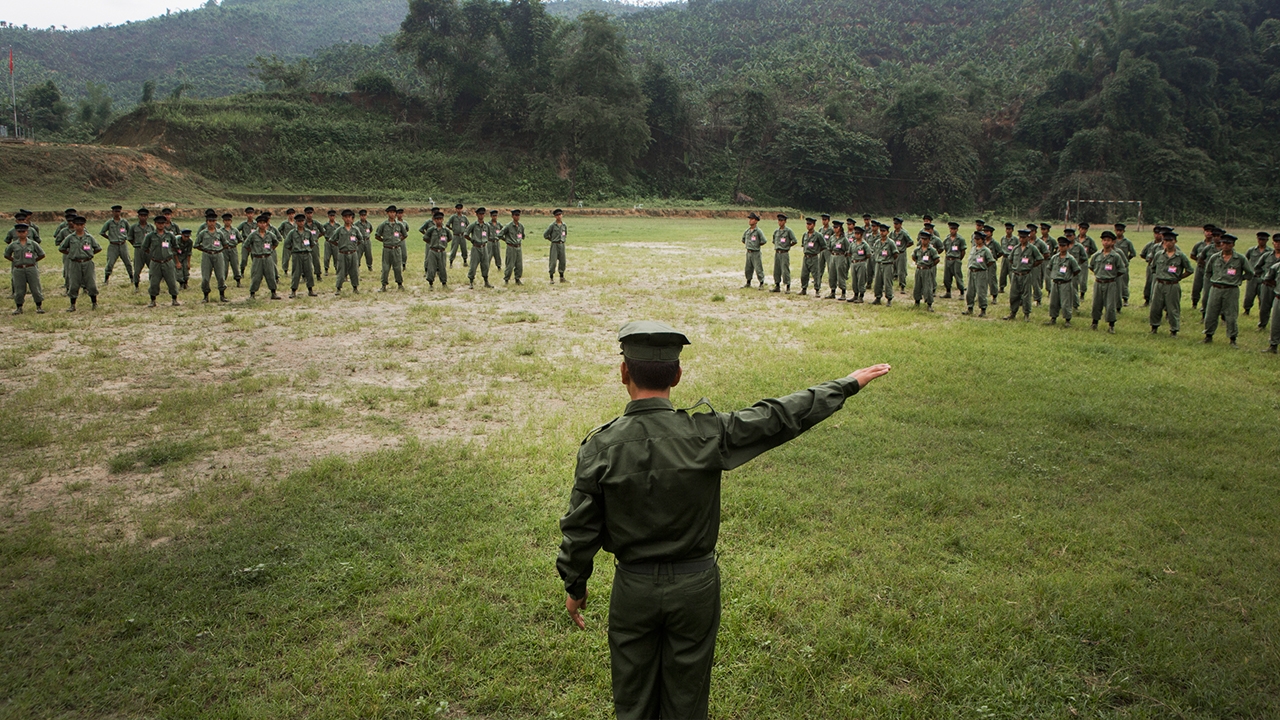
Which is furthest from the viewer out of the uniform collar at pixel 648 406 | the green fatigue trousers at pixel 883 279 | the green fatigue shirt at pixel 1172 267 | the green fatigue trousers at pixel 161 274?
the green fatigue trousers at pixel 883 279

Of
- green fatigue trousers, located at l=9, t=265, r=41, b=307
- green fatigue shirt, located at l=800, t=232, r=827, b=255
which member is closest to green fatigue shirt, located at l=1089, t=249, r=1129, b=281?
green fatigue shirt, located at l=800, t=232, r=827, b=255

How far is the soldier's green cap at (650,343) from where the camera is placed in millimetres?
2918

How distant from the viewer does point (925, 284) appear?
53.5 ft

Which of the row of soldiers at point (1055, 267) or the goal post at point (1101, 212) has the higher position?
the goal post at point (1101, 212)

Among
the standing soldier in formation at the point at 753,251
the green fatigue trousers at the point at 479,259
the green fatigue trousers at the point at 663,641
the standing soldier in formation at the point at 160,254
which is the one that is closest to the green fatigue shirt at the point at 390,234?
the green fatigue trousers at the point at 479,259

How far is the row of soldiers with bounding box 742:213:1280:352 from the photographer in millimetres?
12555

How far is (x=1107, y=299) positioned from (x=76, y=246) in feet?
59.9

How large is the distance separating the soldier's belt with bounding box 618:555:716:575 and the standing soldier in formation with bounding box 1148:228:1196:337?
1331 centimetres

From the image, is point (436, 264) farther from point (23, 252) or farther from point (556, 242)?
point (23, 252)

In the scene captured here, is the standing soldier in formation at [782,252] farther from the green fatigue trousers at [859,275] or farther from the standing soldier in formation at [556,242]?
the standing soldier in formation at [556,242]

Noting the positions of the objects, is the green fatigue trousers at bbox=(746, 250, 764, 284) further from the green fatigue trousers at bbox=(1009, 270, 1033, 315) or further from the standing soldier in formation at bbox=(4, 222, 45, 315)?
the standing soldier in formation at bbox=(4, 222, 45, 315)

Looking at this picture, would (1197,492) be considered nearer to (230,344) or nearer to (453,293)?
(230,344)

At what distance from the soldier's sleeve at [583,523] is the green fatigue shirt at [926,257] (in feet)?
48.1

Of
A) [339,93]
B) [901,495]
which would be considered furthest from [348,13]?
[901,495]
